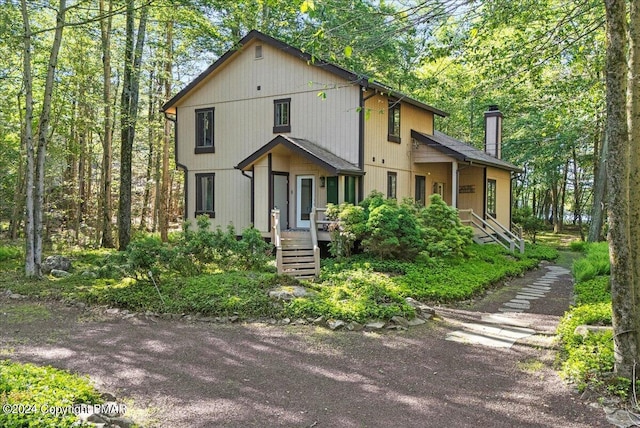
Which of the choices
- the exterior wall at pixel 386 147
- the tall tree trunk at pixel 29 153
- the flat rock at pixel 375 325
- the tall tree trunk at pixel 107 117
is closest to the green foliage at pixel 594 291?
the flat rock at pixel 375 325

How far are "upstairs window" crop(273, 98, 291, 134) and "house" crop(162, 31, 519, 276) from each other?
0.04 m

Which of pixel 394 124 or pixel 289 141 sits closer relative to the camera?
pixel 289 141

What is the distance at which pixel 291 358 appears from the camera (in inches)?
250

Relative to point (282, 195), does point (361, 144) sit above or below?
above

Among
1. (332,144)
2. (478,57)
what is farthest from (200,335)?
(332,144)

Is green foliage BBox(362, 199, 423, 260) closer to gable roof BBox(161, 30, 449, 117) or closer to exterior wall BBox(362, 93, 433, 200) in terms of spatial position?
exterior wall BBox(362, 93, 433, 200)

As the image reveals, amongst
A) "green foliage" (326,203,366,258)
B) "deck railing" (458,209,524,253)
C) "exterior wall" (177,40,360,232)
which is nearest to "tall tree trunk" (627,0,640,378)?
"green foliage" (326,203,366,258)

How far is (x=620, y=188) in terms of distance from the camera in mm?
5012

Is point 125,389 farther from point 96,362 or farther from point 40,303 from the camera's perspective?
point 40,303

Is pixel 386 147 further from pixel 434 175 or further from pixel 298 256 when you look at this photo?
pixel 298 256

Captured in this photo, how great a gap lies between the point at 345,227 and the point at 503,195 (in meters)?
14.0

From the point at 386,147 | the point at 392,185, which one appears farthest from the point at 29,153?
the point at 392,185

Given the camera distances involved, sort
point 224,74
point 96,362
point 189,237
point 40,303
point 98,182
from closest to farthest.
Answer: point 96,362, point 40,303, point 189,237, point 224,74, point 98,182

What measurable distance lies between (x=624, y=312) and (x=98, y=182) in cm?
2712
